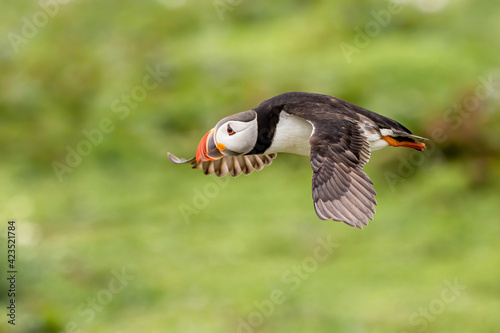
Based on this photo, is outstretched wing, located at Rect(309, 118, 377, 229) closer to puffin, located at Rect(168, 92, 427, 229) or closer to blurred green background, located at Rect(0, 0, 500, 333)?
puffin, located at Rect(168, 92, 427, 229)

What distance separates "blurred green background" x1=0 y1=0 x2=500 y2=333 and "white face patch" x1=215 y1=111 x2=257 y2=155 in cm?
583

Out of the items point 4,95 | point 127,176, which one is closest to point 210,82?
point 127,176

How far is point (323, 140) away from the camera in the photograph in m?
5.60

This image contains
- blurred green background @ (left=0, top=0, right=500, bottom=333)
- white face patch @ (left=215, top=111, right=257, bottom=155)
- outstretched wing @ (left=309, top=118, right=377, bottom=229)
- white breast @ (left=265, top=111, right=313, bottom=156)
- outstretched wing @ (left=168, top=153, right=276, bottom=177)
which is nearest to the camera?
outstretched wing @ (left=309, top=118, right=377, bottom=229)

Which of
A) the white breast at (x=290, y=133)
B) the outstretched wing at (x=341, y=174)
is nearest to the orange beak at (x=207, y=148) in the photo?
the white breast at (x=290, y=133)

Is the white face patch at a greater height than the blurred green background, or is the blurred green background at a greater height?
the blurred green background

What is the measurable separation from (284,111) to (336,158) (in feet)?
1.77

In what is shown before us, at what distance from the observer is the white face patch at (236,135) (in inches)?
229

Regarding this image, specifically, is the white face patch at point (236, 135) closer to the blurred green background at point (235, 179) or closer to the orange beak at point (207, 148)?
the orange beak at point (207, 148)

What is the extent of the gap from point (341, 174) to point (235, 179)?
33.5 ft

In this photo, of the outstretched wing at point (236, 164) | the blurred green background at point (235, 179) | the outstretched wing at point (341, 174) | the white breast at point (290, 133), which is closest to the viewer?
the outstretched wing at point (341, 174)

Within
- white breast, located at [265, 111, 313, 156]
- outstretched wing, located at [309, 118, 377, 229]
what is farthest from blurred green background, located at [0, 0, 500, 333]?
outstretched wing, located at [309, 118, 377, 229]

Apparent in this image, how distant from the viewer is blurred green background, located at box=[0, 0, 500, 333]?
40.8ft

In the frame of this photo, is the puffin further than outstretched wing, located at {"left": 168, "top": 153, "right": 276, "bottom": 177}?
No
